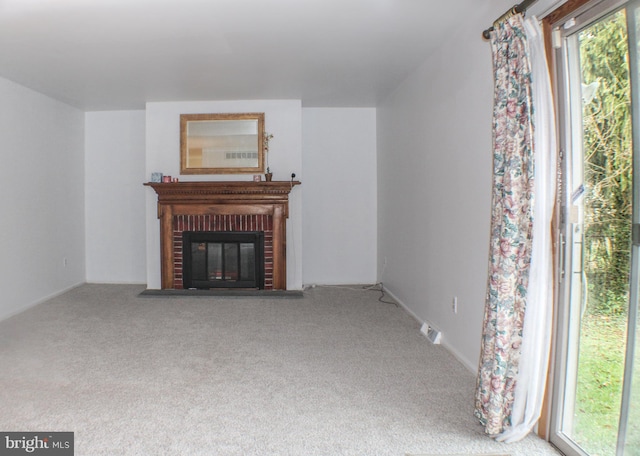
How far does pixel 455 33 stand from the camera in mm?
3369

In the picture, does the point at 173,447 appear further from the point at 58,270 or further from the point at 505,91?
the point at 58,270

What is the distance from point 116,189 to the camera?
619 centimetres

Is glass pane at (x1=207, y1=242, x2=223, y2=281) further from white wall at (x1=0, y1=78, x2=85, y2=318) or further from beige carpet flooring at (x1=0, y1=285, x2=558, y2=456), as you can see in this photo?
white wall at (x1=0, y1=78, x2=85, y2=318)

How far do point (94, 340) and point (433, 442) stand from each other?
274 cm

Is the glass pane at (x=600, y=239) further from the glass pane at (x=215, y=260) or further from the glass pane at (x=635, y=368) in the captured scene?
the glass pane at (x=215, y=260)

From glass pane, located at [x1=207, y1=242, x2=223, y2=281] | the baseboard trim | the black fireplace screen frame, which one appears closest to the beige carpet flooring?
the baseboard trim

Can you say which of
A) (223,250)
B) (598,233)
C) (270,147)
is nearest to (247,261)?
(223,250)

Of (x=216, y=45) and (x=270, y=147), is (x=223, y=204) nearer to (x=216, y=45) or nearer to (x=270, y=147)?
(x=270, y=147)

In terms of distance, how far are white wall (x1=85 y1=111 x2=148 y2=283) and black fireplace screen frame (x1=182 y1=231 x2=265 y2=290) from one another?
85cm

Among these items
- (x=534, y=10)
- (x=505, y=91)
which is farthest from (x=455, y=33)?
(x=505, y=91)

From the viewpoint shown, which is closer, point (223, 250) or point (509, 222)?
point (509, 222)

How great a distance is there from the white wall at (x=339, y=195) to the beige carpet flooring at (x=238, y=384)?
154cm

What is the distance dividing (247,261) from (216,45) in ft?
8.99

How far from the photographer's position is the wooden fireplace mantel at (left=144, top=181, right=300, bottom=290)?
217 inches
